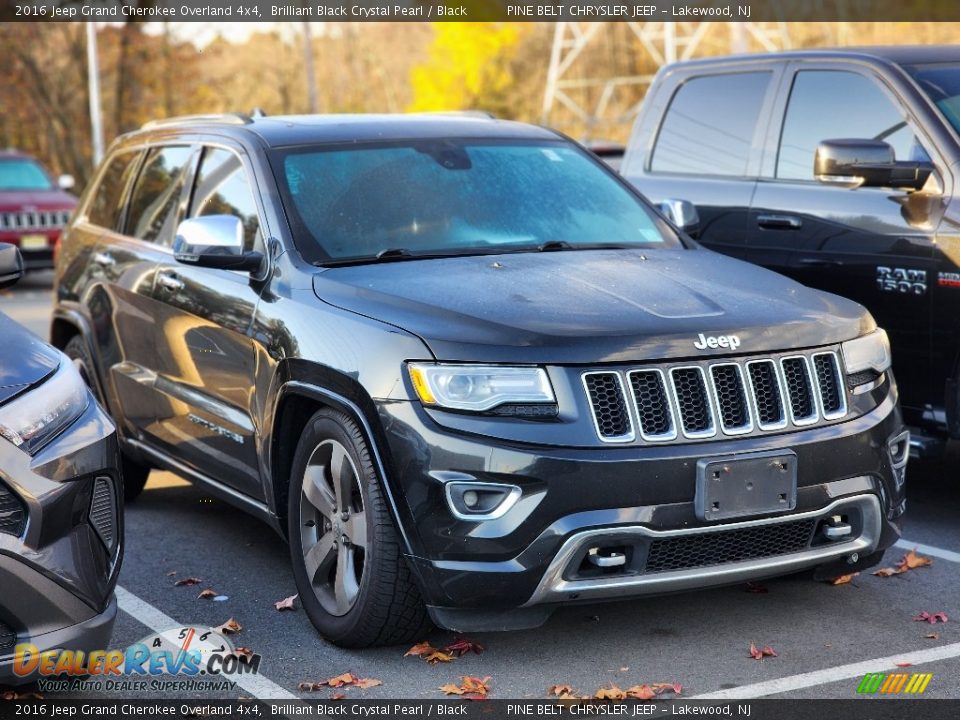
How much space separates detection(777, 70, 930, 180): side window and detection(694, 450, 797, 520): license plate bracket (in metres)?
2.52

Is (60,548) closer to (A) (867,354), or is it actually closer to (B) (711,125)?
(A) (867,354)

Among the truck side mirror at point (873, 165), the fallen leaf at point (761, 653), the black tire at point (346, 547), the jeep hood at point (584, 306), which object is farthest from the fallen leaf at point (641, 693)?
the truck side mirror at point (873, 165)

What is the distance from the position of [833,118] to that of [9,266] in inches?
159

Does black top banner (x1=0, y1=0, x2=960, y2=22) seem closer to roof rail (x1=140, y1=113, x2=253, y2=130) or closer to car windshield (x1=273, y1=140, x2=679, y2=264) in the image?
roof rail (x1=140, y1=113, x2=253, y2=130)

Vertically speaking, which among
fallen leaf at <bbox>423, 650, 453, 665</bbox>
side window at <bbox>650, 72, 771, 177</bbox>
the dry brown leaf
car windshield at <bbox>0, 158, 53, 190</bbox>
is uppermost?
side window at <bbox>650, 72, 771, 177</bbox>

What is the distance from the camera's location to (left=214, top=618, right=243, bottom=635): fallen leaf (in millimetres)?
4852

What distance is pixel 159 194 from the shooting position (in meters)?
6.46

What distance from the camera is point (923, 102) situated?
20.4 feet

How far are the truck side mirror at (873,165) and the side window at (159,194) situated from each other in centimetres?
285

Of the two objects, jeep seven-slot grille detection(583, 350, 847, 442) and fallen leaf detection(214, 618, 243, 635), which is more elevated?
jeep seven-slot grille detection(583, 350, 847, 442)

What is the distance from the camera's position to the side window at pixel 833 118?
20.9ft

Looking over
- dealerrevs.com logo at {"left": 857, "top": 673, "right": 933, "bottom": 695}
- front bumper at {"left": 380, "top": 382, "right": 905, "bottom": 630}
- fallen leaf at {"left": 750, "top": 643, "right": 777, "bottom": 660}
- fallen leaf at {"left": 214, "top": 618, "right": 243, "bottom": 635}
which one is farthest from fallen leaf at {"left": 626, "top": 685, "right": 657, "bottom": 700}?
fallen leaf at {"left": 214, "top": 618, "right": 243, "bottom": 635}

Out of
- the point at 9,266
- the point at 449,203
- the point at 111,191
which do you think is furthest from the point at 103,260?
the point at 9,266

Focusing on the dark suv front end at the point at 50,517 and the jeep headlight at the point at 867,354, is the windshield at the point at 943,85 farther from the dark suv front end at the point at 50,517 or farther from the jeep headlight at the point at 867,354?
the dark suv front end at the point at 50,517
